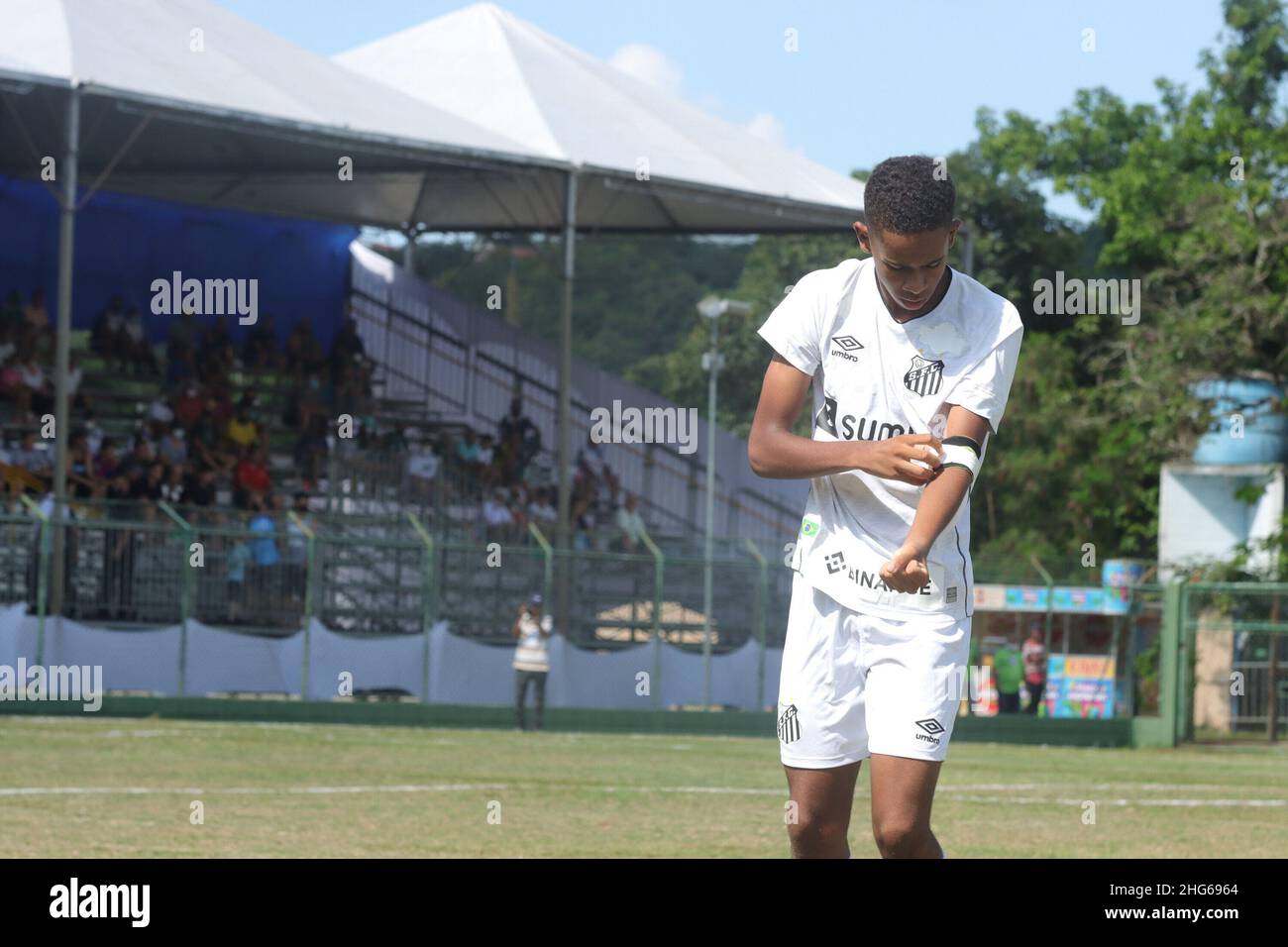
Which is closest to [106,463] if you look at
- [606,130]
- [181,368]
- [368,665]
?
[368,665]

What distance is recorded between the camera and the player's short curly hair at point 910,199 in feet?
17.9

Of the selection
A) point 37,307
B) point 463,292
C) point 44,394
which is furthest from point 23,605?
point 463,292

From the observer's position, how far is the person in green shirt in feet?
98.7

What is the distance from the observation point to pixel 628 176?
1259 inches

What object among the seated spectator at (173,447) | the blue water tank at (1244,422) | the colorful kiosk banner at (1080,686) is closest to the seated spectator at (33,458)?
the seated spectator at (173,447)

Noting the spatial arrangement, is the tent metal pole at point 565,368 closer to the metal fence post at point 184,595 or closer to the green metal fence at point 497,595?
the green metal fence at point 497,595

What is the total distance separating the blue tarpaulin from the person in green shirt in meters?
16.2

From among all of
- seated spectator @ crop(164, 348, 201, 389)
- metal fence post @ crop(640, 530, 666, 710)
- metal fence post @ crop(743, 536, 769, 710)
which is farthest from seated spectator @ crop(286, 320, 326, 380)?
metal fence post @ crop(743, 536, 769, 710)

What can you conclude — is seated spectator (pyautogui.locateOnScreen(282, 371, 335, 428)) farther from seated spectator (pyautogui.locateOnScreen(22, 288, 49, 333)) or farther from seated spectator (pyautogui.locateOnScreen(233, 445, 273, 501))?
seated spectator (pyautogui.locateOnScreen(22, 288, 49, 333))

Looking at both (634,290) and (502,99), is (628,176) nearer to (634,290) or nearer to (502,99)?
(502,99)

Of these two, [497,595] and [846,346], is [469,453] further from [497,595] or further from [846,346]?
[846,346]

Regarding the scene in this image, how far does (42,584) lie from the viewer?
23312 mm
